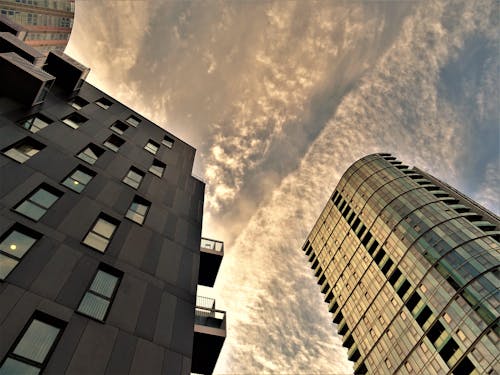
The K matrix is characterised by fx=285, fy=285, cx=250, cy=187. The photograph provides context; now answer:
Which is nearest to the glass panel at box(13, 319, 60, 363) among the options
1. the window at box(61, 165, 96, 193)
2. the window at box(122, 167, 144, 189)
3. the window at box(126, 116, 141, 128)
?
the window at box(61, 165, 96, 193)

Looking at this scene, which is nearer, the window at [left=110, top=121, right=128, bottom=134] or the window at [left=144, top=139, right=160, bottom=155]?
the window at [left=110, top=121, right=128, bottom=134]

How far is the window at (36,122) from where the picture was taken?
18.0m

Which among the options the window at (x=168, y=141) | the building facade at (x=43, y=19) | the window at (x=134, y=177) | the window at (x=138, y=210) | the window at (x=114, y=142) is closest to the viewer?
the window at (x=138, y=210)

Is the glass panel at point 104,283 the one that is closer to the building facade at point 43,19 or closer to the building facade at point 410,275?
the building facade at point 410,275

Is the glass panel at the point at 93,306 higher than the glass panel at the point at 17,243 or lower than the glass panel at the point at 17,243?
lower

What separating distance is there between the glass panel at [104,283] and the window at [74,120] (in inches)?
502

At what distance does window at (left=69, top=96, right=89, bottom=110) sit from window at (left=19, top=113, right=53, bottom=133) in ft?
14.0

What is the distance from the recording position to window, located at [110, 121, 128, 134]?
25.3 m

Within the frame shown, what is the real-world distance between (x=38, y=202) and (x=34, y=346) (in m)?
7.43

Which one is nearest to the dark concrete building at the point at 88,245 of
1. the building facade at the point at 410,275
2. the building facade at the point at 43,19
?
the building facade at the point at 410,275

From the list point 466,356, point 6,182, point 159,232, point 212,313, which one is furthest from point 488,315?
point 6,182

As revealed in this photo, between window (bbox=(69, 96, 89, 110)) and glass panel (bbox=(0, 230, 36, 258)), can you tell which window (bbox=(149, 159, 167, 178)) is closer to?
window (bbox=(69, 96, 89, 110))

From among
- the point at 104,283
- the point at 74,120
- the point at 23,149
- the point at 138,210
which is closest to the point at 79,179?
the point at 23,149

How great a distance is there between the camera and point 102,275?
14.1 meters
